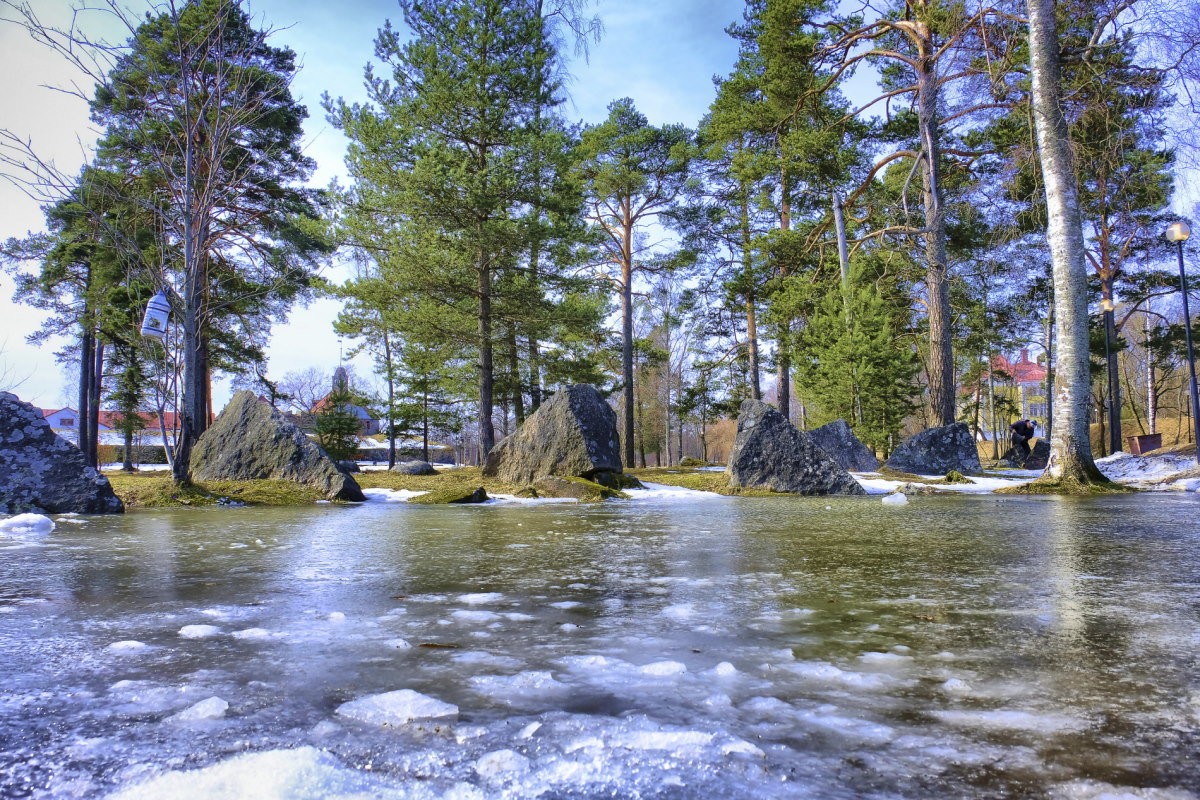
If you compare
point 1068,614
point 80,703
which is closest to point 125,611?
point 80,703

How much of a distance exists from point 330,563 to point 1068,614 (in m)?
2.49

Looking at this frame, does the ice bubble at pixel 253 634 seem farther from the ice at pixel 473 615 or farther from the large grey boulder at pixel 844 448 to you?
the large grey boulder at pixel 844 448

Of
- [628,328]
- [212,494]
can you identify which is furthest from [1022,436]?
[212,494]

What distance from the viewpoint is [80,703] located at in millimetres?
974

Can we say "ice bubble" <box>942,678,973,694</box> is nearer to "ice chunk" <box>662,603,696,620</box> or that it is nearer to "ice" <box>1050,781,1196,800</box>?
"ice" <box>1050,781,1196,800</box>

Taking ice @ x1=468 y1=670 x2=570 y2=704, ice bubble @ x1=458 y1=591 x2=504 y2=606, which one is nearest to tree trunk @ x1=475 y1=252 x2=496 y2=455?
ice bubble @ x1=458 y1=591 x2=504 y2=606

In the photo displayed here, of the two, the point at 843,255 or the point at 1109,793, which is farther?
the point at 843,255

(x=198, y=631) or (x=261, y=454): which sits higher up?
(x=261, y=454)

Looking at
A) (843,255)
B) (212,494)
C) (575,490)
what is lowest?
(575,490)

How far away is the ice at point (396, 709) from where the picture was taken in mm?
918

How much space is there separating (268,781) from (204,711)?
0.31 metres

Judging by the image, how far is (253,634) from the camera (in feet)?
4.59

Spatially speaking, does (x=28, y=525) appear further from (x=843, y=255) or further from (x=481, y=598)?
(x=843, y=255)

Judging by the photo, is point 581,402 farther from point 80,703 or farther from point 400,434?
point 400,434
